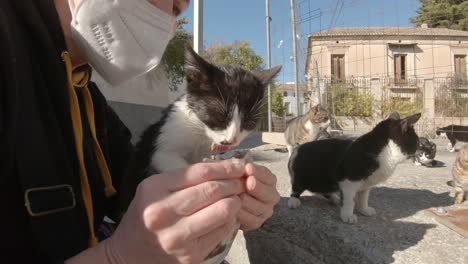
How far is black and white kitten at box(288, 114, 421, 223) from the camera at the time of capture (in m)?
1.82

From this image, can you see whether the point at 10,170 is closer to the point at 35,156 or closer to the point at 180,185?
the point at 35,156

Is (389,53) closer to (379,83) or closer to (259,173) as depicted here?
(379,83)

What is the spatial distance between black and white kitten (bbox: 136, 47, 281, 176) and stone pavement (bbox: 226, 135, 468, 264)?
73 cm

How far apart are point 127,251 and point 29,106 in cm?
39

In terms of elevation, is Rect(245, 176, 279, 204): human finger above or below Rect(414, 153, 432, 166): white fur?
above

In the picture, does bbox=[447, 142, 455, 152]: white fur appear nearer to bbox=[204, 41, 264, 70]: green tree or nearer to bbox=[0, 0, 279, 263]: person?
bbox=[204, 41, 264, 70]: green tree

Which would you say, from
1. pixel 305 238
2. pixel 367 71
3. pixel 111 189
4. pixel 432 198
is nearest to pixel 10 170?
pixel 111 189

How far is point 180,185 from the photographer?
0.67 meters

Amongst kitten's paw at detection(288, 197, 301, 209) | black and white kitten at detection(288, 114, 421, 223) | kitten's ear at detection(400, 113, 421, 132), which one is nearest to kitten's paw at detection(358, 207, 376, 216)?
black and white kitten at detection(288, 114, 421, 223)

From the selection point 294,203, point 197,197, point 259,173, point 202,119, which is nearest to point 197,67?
point 202,119

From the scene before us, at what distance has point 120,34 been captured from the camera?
3.29 feet

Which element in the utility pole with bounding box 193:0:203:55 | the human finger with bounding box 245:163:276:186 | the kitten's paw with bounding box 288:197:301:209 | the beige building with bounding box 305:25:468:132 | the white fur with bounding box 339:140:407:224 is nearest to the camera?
the human finger with bounding box 245:163:276:186

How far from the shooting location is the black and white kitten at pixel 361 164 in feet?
5.98

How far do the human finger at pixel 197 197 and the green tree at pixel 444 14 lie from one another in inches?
617
